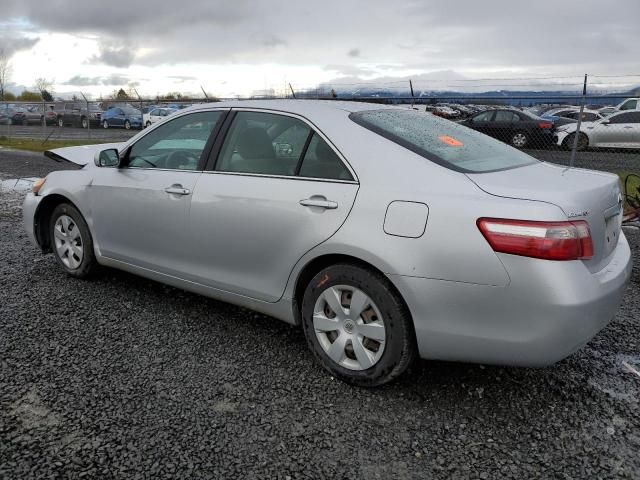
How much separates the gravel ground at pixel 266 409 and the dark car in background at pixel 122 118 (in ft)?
84.6

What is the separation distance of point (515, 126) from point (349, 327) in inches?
603

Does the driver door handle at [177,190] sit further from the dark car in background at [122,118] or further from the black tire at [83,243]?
the dark car in background at [122,118]

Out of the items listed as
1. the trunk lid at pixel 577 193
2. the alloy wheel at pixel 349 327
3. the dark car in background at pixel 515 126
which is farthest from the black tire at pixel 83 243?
the dark car in background at pixel 515 126

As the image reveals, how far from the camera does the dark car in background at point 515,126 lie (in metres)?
16.3

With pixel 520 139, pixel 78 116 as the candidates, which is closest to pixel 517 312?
pixel 520 139

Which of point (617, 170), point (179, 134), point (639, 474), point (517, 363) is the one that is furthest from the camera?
point (617, 170)

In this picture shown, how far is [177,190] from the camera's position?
12.0 ft

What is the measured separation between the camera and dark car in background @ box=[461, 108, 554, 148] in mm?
16281

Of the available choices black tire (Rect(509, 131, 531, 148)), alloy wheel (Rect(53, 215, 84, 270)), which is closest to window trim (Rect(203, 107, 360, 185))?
alloy wheel (Rect(53, 215, 84, 270))

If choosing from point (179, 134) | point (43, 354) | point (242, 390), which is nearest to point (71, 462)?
point (242, 390)

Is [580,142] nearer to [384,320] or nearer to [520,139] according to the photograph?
[520,139]

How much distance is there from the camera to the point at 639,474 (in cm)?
236

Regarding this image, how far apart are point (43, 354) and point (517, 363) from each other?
2681 millimetres

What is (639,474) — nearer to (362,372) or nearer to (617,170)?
(362,372)
